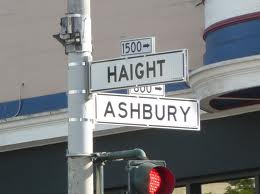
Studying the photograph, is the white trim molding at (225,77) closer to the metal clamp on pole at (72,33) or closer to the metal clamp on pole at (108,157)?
the metal clamp on pole at (72,33)

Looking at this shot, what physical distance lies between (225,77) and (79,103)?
5.16 metres

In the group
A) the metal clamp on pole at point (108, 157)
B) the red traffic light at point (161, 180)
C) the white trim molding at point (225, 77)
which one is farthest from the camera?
the white trim molding at point (225, 77)

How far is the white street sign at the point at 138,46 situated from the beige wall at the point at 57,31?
212 inches

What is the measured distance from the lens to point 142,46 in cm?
838

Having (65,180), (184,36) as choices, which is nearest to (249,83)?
(184,36)

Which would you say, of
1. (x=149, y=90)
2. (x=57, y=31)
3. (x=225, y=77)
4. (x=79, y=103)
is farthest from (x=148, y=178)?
(x=57, y=31)

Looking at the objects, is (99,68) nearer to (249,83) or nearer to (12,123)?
(249,83)

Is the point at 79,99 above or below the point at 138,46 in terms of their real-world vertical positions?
below

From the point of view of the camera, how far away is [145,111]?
755 cm

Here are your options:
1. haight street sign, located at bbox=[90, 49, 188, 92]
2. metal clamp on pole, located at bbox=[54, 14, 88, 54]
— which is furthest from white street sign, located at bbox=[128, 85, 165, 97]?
metal clamp on pole, located at bbox=[54, 14, 88, 54]

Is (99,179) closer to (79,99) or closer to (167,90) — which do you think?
(79,99)

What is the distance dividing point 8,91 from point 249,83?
5565 mm

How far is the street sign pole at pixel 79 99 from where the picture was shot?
23.3ft

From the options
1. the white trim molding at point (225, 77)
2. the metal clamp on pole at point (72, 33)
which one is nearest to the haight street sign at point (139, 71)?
the metal clamp on pole at point (72, 33)
